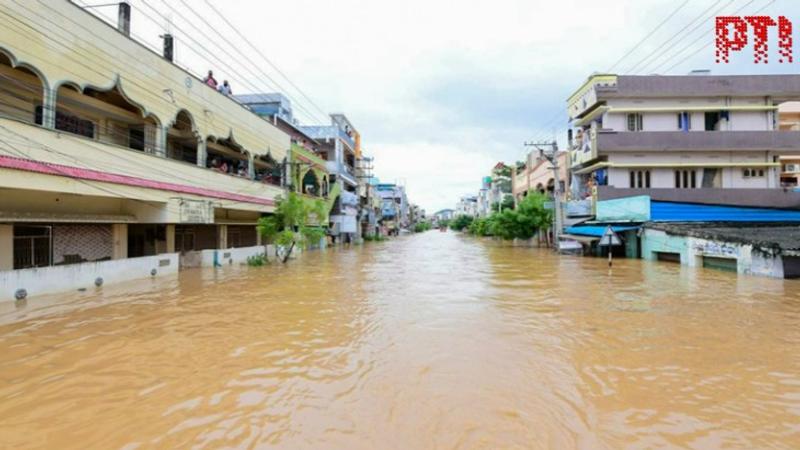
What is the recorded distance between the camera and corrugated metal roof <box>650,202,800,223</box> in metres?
23.0

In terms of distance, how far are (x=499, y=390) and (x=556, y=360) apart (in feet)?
→ 5.27

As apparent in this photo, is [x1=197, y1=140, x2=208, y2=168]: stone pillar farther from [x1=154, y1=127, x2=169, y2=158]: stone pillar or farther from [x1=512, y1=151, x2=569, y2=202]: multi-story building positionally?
[x1=512, y1=151, x2=569, y2=202]: multi-story building

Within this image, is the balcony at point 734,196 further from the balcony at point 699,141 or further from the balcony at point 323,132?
the balcony at point 323,132

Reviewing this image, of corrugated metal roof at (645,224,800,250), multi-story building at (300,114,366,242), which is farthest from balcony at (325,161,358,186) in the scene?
corrugated metal roof at (645,224,800,250)

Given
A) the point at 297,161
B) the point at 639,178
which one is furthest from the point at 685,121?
the point at 297,161

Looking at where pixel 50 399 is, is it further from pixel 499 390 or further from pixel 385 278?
pixel 385 278

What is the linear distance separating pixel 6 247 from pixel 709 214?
105 feet

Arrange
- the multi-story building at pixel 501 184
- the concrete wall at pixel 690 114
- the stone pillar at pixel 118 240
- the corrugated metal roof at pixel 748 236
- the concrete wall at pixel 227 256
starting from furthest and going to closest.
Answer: the multi-story building at pixel 501 184 < the concrete wall at pixel 690 114 < the concrete wall at pixel 227 256 < the stone pillar at pixel 118 240 < the corrugated metal roof at pixel 748 236

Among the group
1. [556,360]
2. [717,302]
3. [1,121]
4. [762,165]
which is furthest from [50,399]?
[762,165]

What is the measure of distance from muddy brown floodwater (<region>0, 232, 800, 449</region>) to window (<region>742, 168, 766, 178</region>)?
1930 centimetres

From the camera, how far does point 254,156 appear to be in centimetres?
2617

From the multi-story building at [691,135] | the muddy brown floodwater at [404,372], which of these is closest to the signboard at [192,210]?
the muddy brown floodwater at [404,372]

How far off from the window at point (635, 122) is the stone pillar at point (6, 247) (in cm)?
3094

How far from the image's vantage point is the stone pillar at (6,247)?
12.2 metres
